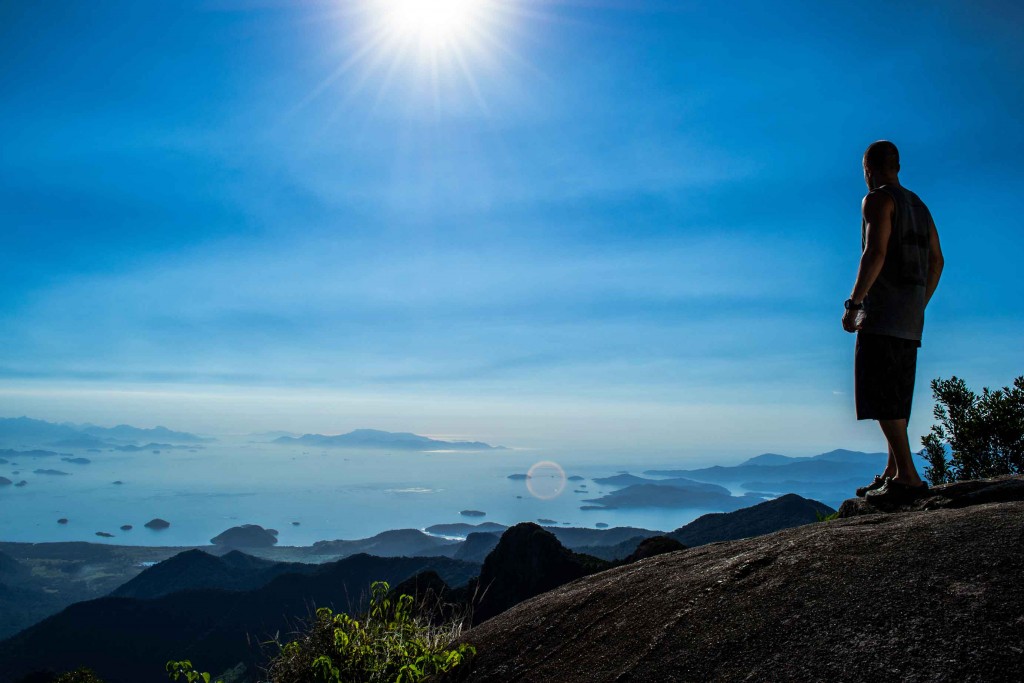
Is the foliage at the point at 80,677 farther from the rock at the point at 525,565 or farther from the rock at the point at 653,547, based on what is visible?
the rock at the point at 525,565

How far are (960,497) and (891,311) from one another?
183cm

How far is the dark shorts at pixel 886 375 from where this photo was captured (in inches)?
231

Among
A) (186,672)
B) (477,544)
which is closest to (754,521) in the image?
(186,672)

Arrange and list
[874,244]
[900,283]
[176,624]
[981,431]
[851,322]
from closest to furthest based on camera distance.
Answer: [874,244], [900,283], [851,322], [981,431], [176,624]

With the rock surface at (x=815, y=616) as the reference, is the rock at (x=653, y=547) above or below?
below

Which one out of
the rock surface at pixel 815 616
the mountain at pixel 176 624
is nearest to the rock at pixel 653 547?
the rock surface at pixel 815 616

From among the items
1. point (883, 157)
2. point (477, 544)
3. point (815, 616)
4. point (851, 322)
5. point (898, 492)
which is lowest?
point (477, 544)

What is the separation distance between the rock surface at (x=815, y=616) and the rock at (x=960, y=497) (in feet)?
2.58

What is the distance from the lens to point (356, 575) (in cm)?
11944

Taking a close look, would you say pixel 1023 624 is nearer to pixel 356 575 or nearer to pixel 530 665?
pixel 530 665

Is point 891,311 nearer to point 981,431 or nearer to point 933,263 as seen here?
point 933,263

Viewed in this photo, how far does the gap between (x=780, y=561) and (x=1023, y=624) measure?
1.59m

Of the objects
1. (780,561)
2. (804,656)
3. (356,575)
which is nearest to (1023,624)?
(804,656)

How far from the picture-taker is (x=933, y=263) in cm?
623
